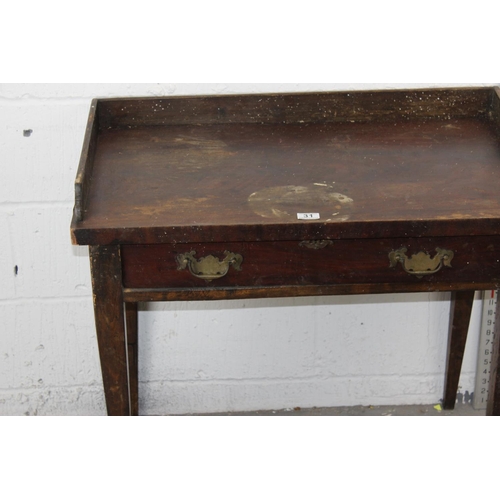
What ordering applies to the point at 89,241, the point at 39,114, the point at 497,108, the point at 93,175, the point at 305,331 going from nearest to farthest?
the point at 89,241, the point at 93,175, the point at 497,108, the point at 39,114, the point at 305,331

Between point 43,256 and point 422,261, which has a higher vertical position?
point 422,261

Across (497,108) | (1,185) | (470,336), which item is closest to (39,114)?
(1,185)

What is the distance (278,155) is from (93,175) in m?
0.48

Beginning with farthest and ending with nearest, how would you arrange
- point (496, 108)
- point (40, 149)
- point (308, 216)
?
point (40, 149)
point (496, 108)
point (308, 216)

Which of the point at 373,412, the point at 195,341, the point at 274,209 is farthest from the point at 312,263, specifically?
the point at 373,412

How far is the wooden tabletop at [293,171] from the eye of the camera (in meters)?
1.74

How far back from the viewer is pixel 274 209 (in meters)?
1.81

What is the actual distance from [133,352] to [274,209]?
3.20ft

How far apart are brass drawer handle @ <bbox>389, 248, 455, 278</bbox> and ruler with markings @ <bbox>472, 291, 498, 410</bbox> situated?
86cm

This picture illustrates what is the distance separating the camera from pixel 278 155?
6.81 feet

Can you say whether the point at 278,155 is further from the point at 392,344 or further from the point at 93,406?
the point at 93,406

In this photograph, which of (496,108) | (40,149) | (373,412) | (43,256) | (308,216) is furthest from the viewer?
(373,412)

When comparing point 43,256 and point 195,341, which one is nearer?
point 43,256

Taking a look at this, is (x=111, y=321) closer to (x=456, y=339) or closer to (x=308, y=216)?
(x=308, y=216)
